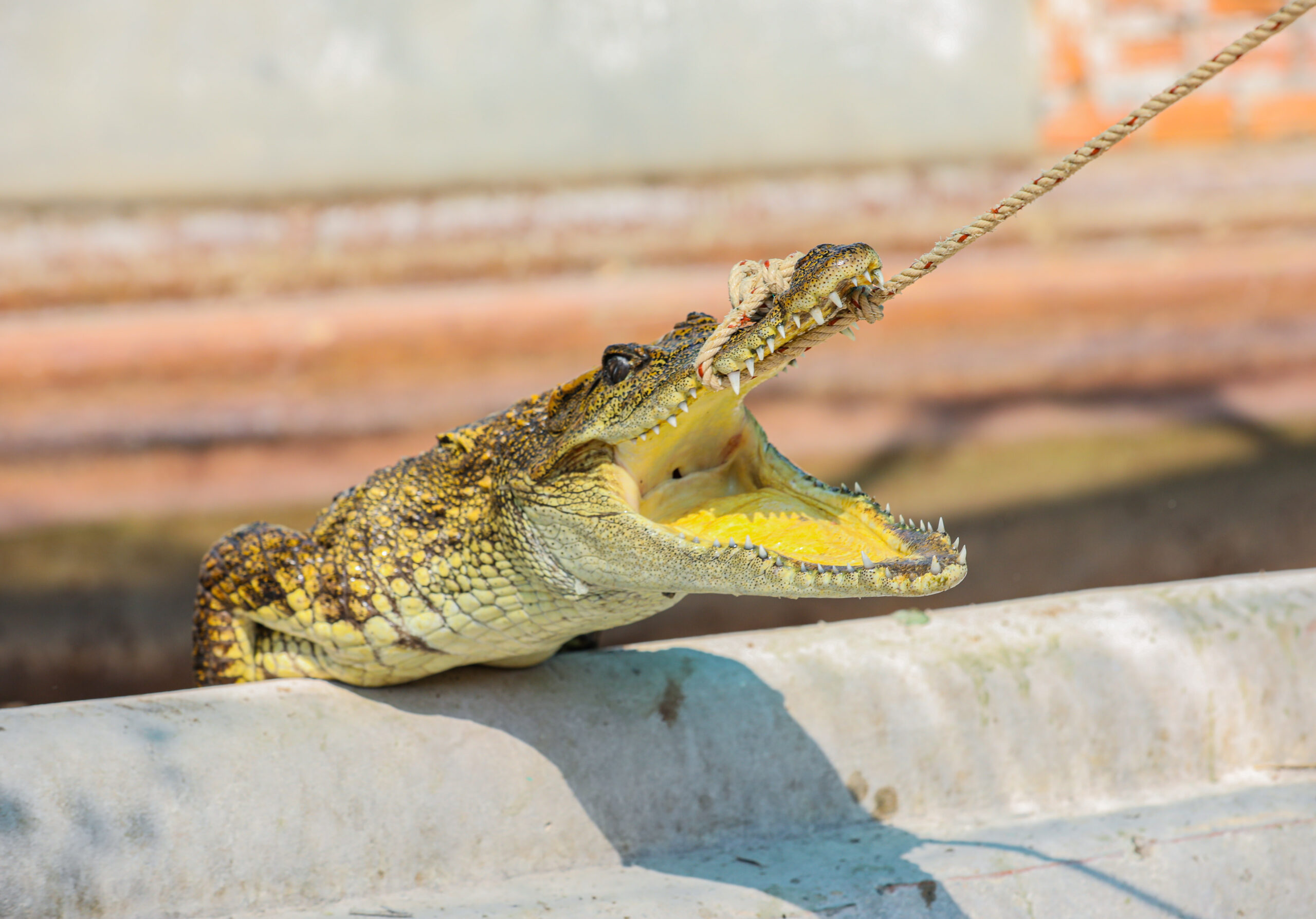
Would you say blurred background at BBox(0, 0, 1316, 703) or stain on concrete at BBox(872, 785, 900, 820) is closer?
stain on concrete at BBox(872, 785, 900, 820)

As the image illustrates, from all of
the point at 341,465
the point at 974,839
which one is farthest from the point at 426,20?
the point at 974,839

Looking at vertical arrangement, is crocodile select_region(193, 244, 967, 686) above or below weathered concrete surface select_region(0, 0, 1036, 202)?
below

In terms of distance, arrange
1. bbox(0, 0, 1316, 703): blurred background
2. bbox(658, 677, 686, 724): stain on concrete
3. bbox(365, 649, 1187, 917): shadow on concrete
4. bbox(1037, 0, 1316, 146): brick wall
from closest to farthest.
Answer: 1. bbox(365, 649, 1187, 917): shadow on concrete
2. bbox(658, 677, 686, 724): stain on concrete
3. bbox(0, 0, 1316, 703): blurred background
4. bbox(1037, 0, 1316, 146): brick wall

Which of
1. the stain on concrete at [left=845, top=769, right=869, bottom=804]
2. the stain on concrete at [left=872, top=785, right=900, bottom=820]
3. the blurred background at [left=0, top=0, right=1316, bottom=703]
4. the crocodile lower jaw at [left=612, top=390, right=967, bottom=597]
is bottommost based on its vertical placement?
the stain on concrete at [left=872, top=785, right=900, bottom=820]

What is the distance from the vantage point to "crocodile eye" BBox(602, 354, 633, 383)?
1715 mm

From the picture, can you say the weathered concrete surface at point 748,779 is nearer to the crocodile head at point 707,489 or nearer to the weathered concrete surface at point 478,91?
the crocodile head at point 707,489

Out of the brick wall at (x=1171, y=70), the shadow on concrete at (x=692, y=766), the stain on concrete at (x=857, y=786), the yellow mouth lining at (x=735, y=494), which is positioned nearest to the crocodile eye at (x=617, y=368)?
the yellow mouth lining at (x=735, y=494)

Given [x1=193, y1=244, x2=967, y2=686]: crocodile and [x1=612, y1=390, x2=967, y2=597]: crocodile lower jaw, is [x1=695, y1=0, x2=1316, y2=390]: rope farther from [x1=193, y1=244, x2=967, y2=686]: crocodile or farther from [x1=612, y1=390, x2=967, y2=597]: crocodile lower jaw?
[x1=612, y1=390, x2=967, y2=597]: crocodile lower jaw

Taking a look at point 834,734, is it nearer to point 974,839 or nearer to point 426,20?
point 974,839

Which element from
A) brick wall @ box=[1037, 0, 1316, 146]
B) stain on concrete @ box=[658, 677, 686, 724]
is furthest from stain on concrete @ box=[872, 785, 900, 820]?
brick wall @ box=[1037, 0, 1316, 146]

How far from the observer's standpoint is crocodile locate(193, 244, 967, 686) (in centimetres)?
151

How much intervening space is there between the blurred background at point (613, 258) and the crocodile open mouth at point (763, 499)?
64.0 inches

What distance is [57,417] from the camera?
3.23 metres

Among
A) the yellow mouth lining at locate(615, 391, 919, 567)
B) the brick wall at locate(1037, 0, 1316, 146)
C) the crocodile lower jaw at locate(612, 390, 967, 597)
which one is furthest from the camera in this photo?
the brick wall at locate(1037, 0, 1316, 146)
